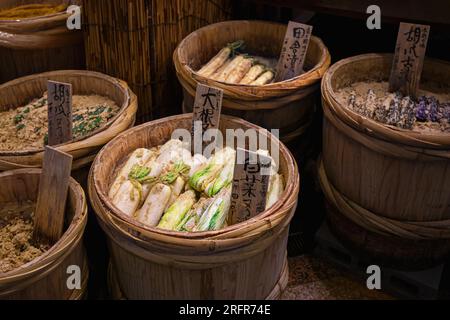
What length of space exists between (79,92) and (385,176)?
6.29 feet

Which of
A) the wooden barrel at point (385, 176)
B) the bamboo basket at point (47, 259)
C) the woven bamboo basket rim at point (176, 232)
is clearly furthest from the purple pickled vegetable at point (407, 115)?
the bamboo basket at point (47, 259)

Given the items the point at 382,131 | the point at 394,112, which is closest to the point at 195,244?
the point at 382,131

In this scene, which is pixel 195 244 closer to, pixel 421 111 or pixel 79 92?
pixel 421 111

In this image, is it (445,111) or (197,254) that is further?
(445,111)

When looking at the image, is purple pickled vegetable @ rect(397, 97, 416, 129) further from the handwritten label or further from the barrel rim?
the barrel rim

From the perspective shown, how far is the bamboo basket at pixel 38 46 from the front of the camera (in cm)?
287

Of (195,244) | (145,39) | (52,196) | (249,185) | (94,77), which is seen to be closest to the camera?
(195,244)

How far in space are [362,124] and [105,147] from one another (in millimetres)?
1196

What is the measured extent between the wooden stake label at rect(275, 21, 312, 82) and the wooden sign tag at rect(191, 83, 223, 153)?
2.06 feet

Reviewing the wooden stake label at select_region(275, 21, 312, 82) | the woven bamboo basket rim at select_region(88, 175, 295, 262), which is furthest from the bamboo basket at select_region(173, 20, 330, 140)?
the woven bamboo basket rim at select_region(88, 175, 295, 262)

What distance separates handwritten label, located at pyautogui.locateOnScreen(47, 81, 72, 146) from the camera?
2.20 meters

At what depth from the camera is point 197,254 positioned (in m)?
1.68
